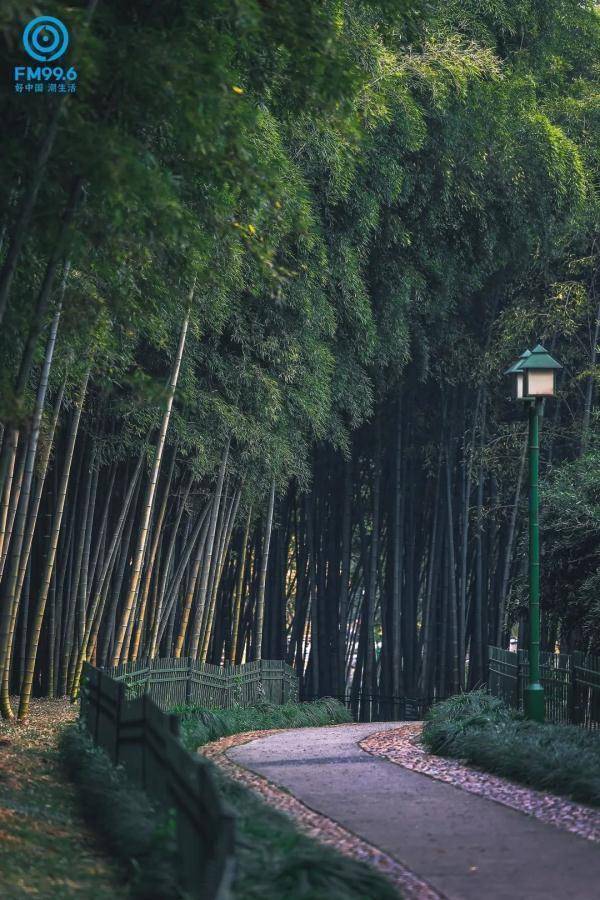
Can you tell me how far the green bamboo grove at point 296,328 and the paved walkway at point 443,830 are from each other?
263 cm

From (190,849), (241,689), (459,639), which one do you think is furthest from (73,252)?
(459,639)

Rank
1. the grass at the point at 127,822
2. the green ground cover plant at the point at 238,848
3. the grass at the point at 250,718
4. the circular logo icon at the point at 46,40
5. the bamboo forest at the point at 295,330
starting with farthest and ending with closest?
the grass at the point at 250,718, the bamboo forest at the point at 295,330, the circular logo icon at the point at 46,40, the grass at the point at 127,822, the green ground cover plant at the point at 238,848

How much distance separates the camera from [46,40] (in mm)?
6711

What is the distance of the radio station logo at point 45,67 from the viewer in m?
6.52

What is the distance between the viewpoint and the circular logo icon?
6493mm

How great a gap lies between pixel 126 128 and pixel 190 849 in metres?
4.22

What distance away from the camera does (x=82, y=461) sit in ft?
44.4

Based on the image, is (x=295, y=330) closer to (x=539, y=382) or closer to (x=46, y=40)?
(x=539, y=382)

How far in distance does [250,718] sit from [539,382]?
5548mm

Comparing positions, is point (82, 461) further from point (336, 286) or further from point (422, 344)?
point (422, 344)

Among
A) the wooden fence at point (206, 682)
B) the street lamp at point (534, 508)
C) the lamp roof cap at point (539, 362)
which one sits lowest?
the wooden fence at point (206, 682)

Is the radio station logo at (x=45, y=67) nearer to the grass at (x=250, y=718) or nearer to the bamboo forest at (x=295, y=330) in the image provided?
the bamboo forest at (x=295, y=330)

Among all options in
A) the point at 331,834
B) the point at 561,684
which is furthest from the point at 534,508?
the point at 331,834

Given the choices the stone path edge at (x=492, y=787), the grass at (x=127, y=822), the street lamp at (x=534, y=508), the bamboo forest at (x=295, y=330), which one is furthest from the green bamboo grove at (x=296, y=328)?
the stone path edge at (x=492, y=787)
